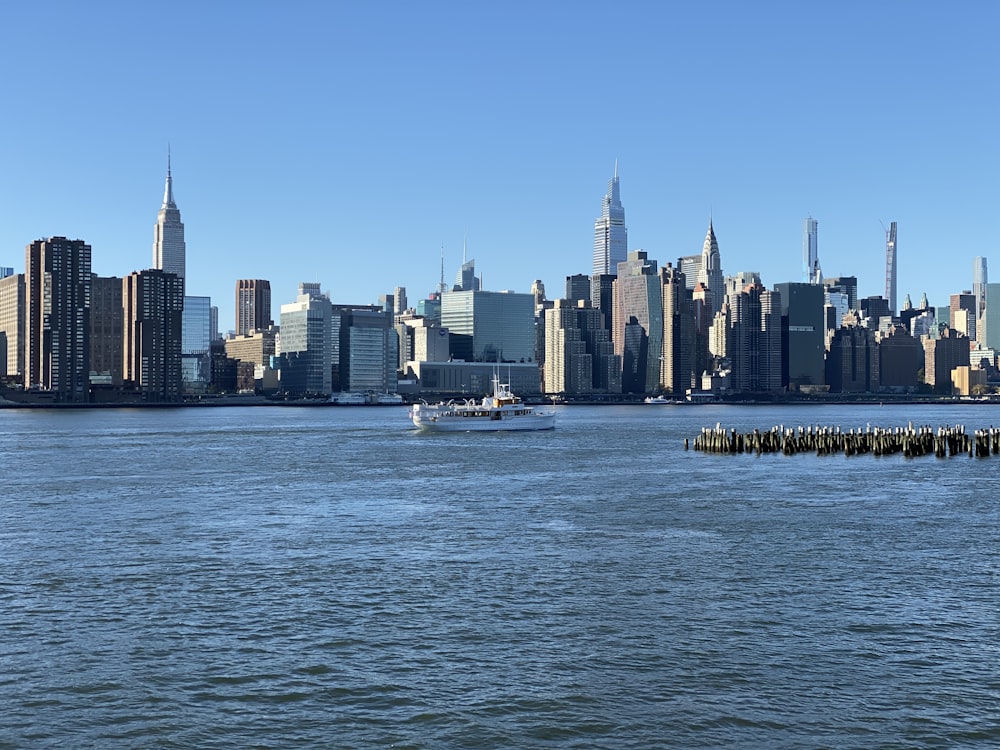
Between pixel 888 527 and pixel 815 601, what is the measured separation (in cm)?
2084

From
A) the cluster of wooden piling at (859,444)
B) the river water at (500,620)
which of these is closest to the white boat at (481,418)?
the cluster of wooden piling at (859,444)

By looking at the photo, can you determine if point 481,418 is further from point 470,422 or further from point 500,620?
point 500,620

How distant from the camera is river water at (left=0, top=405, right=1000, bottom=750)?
26.1 m

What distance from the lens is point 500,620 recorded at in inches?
1395

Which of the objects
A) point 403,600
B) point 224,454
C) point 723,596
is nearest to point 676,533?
point 723,596

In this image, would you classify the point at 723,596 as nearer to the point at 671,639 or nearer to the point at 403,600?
the point at 671,639

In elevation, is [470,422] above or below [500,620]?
above

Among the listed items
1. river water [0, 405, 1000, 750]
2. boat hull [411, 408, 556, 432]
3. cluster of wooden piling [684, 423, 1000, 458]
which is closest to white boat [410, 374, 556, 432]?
boat hull [411, 408, 556, 432]

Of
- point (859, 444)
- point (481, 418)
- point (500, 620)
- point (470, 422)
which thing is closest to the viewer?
point (500, 620)

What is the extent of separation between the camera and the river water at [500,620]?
26125mm

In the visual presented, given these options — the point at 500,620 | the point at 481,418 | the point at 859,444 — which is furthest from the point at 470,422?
the point at 500,620

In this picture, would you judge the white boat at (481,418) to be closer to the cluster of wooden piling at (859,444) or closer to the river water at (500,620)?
the cluster of wooden piling at (859,444)

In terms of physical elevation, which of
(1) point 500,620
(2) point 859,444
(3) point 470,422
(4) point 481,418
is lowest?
(1) point 500,620

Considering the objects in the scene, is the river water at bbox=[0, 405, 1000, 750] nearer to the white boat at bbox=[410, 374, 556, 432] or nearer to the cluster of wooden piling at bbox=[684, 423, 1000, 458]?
the cluster of wooden piling at bbox=[684, 423, 1000, 458]
